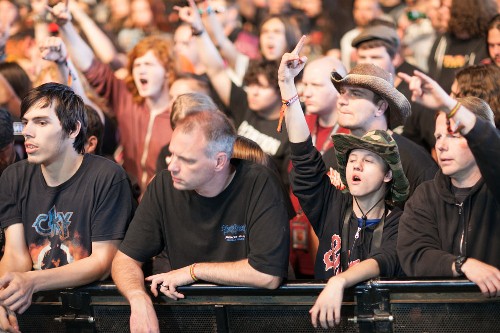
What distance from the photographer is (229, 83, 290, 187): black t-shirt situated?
6508mm

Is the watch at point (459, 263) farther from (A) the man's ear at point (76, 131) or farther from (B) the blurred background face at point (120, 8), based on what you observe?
(B) the blurred background face at point (120, 8)

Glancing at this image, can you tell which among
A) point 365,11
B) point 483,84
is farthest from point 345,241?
point 365,11

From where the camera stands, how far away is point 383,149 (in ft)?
14.5

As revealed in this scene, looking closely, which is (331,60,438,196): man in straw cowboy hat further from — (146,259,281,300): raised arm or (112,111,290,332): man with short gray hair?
(146,259,281,300): raised arm

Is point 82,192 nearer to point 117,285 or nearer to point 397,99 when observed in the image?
point 117,285

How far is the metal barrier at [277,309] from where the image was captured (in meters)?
3.73

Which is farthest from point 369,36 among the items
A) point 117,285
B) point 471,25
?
point 117,285

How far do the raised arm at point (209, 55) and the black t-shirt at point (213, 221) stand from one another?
8.80 feet

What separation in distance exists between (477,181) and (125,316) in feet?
5.67

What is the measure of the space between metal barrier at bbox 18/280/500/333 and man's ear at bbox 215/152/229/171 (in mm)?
597

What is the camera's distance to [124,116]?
7.30 meters

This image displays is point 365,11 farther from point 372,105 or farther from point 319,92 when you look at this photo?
point 372,105

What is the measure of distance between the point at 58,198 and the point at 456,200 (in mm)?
1999

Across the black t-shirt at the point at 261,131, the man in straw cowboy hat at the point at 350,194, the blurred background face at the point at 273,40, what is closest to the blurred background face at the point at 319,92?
the black t-shirt at the point at 261,131
